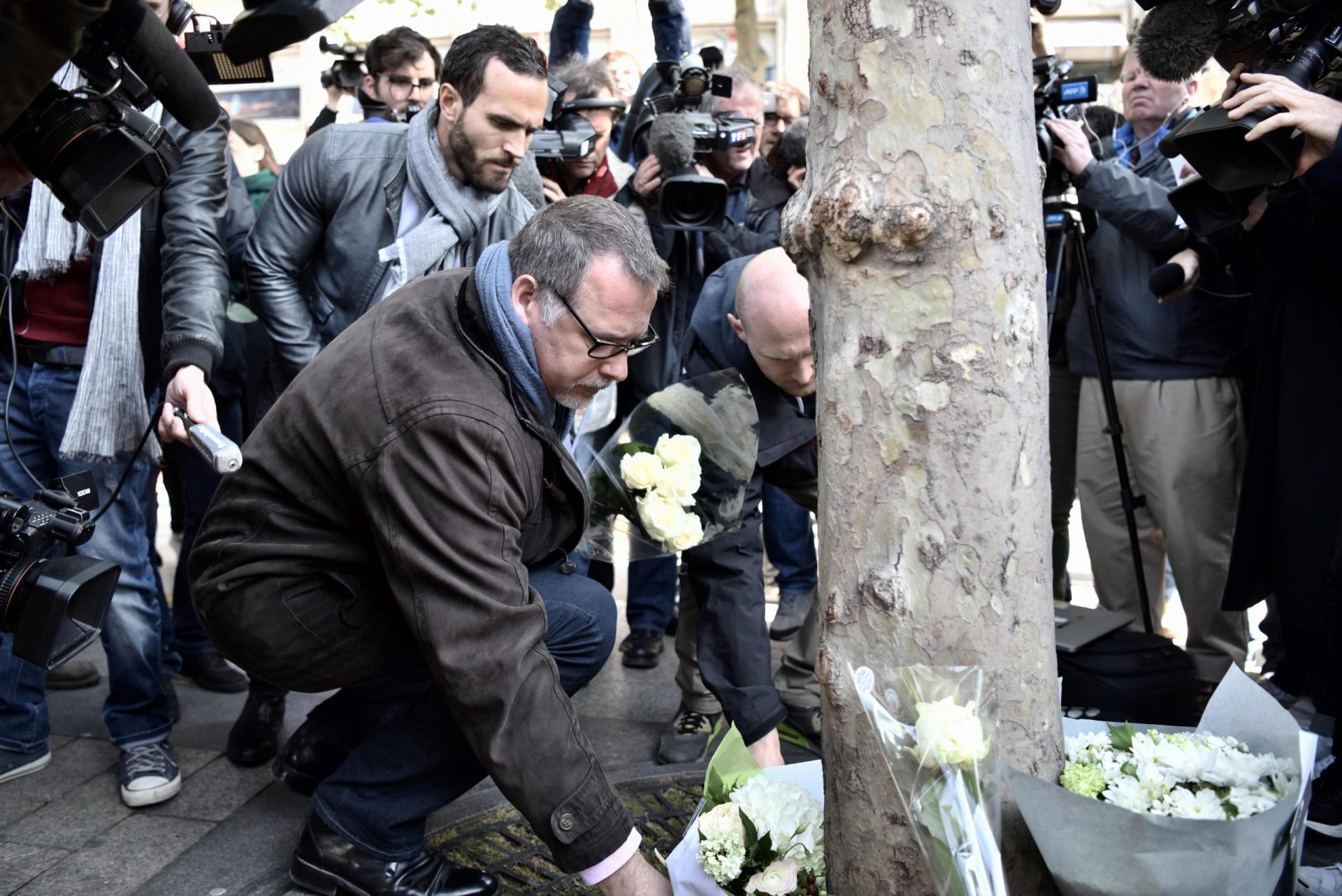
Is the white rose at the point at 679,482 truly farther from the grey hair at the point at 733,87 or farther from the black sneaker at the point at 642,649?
the grey hair at the point at 733,87

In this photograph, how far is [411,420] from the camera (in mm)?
2152

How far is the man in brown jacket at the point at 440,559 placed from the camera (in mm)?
2098

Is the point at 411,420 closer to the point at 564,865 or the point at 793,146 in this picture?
the point at 564,865

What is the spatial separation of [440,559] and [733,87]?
123 inches

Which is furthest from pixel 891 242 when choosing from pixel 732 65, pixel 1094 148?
→ pixel 732 65

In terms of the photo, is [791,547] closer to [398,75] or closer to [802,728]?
[802,728]

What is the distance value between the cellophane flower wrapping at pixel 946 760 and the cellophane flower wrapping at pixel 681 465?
36.8 inches

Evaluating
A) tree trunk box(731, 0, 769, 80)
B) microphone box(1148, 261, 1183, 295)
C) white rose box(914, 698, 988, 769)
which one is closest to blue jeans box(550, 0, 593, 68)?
microphone box(1148, 261, 1183, 295)

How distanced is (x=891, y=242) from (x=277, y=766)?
196cm

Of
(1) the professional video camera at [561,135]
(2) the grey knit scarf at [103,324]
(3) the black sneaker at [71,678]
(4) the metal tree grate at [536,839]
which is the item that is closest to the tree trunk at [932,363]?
(4) the metal tree grate at [536,839]

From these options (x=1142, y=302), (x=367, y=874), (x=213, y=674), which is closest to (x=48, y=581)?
(x=367, y=874)

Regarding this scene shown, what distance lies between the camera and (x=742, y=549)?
9.74ft

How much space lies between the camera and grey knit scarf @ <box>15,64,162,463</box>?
2979 millimetres

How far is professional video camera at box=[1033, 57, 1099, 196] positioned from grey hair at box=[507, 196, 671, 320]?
6.11 feet
